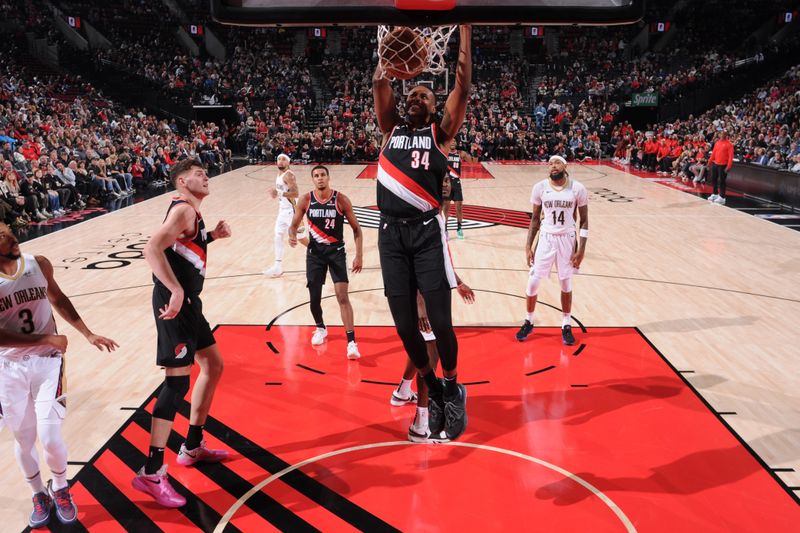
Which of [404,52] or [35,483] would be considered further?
[404,52]

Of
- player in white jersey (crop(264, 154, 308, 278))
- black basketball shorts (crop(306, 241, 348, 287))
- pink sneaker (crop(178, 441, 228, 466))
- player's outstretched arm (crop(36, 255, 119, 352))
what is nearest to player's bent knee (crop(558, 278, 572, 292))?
black basketball shorts (crop(306, 241, 348, 287))

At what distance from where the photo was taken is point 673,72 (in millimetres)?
32312

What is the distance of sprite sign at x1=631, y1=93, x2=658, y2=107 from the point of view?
28.5 m

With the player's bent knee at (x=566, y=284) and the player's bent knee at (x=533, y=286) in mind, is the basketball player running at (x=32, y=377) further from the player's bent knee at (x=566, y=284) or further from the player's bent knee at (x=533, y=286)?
the player's bent knee at (x=566, y=284)

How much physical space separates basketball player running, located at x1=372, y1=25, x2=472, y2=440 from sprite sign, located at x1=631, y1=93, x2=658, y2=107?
1068 inches

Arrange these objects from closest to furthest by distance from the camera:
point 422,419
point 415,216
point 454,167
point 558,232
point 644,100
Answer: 1. point 415,216
2. point 422,419
3. point 558,232
4. point 454,167
5. point 644,100

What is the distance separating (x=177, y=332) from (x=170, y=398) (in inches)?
15.9

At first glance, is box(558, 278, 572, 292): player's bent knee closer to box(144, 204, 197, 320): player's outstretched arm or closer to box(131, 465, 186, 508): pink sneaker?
box(144, 204, 197, 320): player's outstretched arm

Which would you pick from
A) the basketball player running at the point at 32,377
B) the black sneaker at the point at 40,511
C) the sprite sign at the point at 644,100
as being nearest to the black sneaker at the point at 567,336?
the basketball player running at the point at 32,377

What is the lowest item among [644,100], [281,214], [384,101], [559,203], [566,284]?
[566,284]

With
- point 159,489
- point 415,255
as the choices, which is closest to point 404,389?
point 415,255

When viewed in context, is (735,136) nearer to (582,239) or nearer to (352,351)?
(582,239)

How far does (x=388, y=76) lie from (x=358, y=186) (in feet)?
51.0

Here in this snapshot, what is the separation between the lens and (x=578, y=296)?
28.3ft
